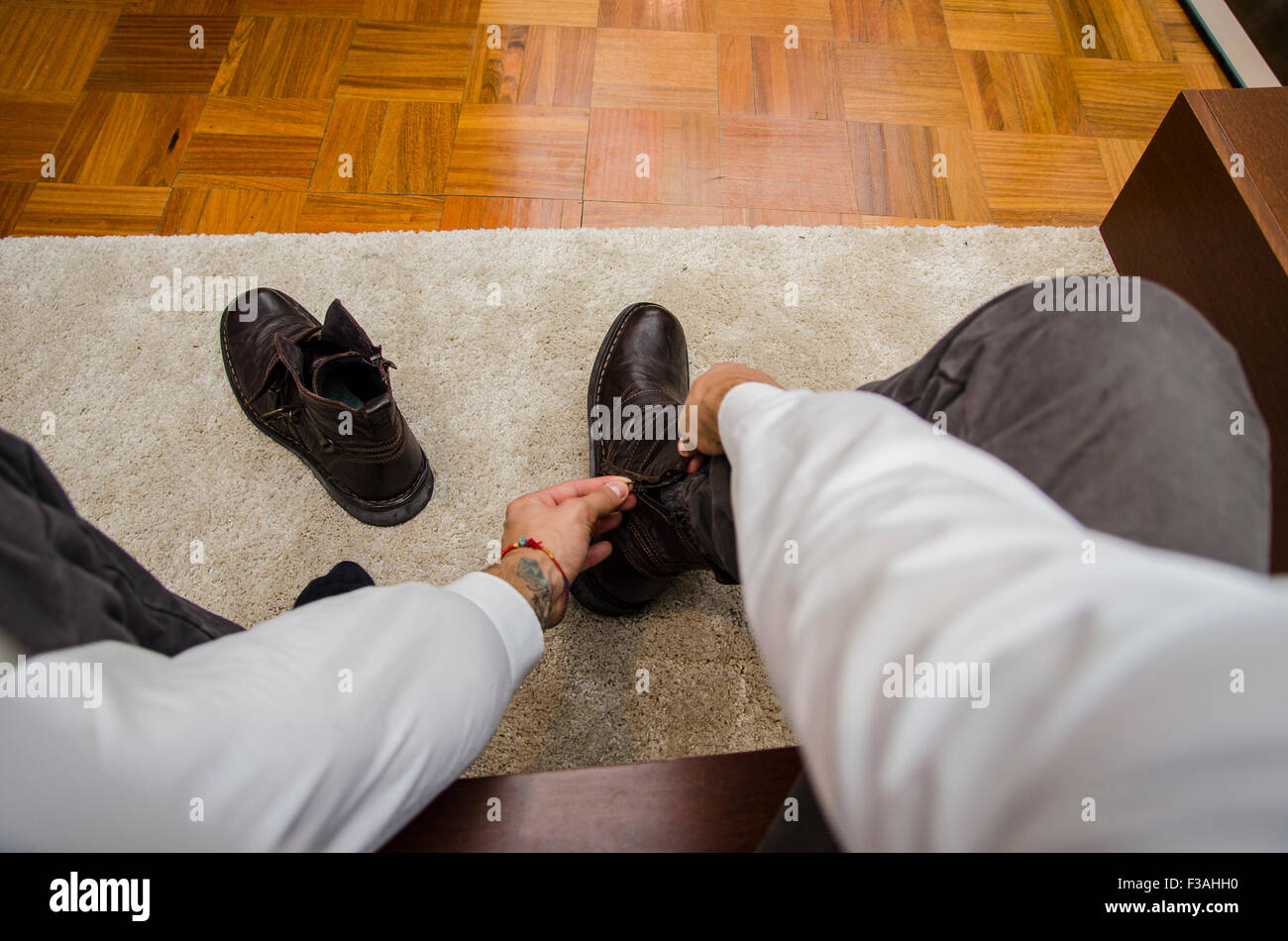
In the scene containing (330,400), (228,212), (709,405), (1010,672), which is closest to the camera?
(1010,672)

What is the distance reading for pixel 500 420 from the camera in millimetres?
1033

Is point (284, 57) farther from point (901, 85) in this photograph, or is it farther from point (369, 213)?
point (901, 85)

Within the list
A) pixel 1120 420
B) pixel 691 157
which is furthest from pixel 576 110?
pixel 1120 420

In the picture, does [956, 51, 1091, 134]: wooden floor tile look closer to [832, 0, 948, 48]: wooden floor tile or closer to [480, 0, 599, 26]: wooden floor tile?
[832, 0, 948, 48]: wooden floor tile

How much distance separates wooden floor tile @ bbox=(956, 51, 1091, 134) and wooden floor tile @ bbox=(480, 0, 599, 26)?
76 cm

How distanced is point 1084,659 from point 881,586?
8 cm

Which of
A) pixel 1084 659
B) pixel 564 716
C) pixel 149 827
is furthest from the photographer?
pixel 564 716

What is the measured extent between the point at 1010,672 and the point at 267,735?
15.3 inches

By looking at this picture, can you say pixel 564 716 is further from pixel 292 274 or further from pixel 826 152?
pixel 826 152

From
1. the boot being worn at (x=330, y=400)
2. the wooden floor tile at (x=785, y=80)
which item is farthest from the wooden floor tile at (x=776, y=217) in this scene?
the boot being worn at (x=330, y=400)

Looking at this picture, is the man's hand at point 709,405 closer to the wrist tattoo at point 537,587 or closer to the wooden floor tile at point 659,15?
the wrist tattoo at point 537,587

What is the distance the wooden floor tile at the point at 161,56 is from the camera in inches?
51.8

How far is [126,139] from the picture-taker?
4.14ft
